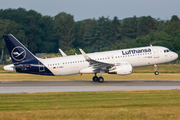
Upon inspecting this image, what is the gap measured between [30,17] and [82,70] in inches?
4639

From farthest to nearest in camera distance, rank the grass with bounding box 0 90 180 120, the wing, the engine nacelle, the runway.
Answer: the wing < the engine nacelle < the runway < the grass with bounding box 0 90 180 120

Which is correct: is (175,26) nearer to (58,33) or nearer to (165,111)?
A: (58,33)

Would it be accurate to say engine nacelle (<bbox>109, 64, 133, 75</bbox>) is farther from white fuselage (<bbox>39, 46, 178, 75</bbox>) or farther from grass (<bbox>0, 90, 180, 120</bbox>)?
grass (<bbox>0, 90, 180, 120</bbox>)

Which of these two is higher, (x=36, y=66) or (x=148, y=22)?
(x=148, y=22)

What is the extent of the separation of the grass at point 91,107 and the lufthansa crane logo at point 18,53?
13.0 m

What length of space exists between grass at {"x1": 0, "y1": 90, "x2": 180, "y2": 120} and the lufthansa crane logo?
13.0m

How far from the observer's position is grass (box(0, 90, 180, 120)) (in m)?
16.5

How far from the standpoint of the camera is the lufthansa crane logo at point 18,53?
121 feet

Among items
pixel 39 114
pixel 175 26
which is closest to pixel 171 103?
pixel 39 114

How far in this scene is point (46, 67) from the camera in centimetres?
3734

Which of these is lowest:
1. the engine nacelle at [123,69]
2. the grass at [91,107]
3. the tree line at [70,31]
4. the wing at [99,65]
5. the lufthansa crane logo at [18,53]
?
the grass at [91,107]

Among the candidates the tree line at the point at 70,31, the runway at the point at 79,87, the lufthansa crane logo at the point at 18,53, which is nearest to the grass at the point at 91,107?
the runway at the point at 79,87

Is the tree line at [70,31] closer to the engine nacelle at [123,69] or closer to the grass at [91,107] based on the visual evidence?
the engine nacelle at [123,69]

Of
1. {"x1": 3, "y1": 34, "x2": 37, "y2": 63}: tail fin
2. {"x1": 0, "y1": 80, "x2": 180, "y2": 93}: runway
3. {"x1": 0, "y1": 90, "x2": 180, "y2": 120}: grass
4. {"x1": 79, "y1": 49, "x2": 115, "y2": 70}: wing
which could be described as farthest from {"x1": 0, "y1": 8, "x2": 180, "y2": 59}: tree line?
{"x1": 0, "y1": 90, "x2": 180, "y2": 120}: grass
